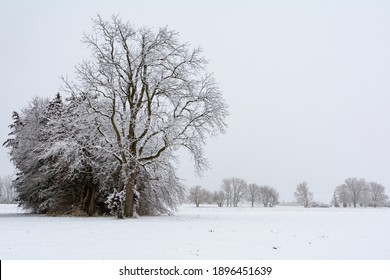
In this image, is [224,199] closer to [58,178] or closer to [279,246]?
[58,178]

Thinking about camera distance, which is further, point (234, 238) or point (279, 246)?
point (234, 238)

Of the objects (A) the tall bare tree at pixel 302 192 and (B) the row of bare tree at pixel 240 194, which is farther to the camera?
(B) the row of bare tree at pixel 240 194

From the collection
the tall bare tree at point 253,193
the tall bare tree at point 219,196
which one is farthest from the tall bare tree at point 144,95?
the tall bare tree at point 253,193

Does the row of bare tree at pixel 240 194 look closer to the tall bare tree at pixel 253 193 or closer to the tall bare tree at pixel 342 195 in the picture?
the tall bare tree at pixel 253 193

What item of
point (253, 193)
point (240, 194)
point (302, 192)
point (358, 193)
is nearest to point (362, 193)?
point (358, 193)

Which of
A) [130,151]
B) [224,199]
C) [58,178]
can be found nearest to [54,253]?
[130,151]

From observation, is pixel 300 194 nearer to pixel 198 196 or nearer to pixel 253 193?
pixel 253 193

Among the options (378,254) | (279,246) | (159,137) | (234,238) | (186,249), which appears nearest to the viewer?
(378,254)

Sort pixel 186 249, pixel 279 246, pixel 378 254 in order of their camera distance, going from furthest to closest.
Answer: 1. pixel 279 246
2. pixel 186 249
3. pixel 378 254

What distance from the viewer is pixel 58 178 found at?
27312 millimetres

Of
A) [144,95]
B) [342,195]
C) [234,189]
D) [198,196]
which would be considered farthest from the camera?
[234,189]

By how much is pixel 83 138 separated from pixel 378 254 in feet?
73.7

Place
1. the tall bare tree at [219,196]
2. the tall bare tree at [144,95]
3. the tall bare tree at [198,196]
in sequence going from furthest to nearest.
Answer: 1. the tall bare tree at [219,196]
2. the tall bare tree at [198,196]
3. the tall bare tree at [144,95]

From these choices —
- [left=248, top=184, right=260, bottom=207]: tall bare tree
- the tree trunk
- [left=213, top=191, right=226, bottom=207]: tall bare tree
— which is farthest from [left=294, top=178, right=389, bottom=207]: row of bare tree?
the tree trunk
